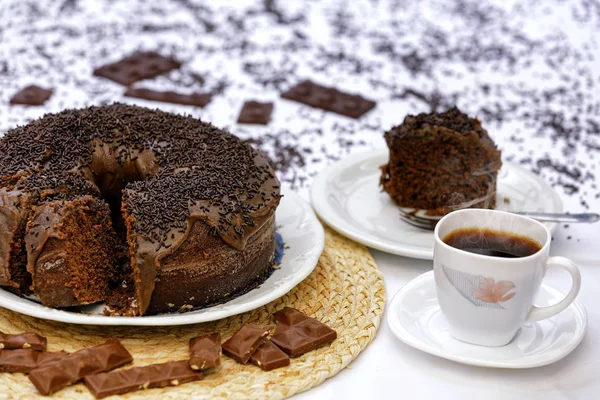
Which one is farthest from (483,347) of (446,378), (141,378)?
(141,378)

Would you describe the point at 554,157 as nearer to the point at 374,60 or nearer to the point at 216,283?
the point at 374,60

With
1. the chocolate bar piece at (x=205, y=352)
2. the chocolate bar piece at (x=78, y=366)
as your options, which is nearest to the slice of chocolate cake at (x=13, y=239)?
the chocolate bar piece at (x=78, y=366)

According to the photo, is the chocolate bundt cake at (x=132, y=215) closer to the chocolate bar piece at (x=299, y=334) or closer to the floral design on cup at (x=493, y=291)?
the chocolate bar piece at (x=299, y=334)

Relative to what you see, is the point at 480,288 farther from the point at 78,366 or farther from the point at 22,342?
the point at 22,342

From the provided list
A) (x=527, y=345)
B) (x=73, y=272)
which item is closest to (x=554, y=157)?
(x=527, y=345)

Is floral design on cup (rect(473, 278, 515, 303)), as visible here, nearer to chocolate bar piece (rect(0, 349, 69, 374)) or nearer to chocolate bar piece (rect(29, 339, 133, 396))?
chocolate bar piece (rect(29, 339, 133, 396))

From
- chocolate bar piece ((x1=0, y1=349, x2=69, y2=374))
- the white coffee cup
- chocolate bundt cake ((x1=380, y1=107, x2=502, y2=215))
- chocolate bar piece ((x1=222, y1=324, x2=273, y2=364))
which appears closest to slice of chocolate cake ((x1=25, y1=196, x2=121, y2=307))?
chocolate bar piece ((x1=0, y1=349, x2=69, y2=374))

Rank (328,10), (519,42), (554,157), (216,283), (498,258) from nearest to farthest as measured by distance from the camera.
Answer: (498,258) → (216,283) → (554,157) → (519,42) → (328,10)
